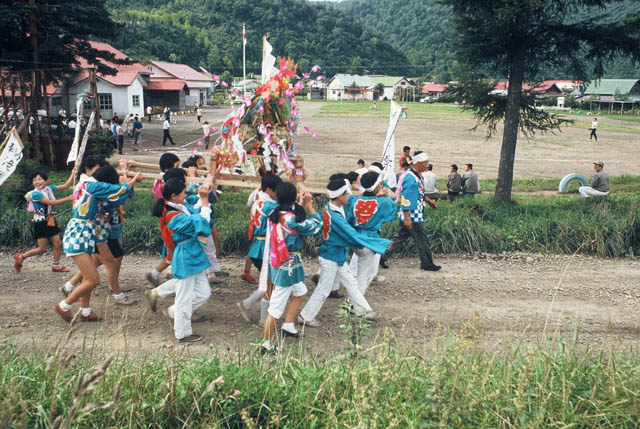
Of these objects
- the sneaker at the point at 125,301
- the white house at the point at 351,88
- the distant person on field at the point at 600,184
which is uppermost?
the white house at the point at 351,88

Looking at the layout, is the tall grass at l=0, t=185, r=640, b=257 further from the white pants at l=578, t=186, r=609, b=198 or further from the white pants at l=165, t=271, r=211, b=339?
the white pants at l=578, t=186, r=609, b=198

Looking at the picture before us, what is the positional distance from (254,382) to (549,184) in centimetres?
1654

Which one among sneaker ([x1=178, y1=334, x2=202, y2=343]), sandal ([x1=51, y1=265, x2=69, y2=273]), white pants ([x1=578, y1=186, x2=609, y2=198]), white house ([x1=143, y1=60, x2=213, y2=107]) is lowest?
sneaker ([x1=178, y1=334, x2=202, y2=343])

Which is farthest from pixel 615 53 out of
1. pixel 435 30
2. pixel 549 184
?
pixel 435 30

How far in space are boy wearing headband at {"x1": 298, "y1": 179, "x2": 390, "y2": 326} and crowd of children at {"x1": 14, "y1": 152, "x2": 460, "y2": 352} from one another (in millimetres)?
13

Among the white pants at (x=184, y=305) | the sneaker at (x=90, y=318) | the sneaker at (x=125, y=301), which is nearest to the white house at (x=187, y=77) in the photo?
the sneaker at (x=125, y=301)

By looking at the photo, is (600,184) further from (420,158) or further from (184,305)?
(184,305)

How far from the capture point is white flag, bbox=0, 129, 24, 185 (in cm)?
797

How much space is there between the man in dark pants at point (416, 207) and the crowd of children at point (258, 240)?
100cm

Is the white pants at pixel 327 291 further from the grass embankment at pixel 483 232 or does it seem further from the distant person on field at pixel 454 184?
the distant person on field at pixel 454 184

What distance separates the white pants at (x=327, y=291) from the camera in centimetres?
647

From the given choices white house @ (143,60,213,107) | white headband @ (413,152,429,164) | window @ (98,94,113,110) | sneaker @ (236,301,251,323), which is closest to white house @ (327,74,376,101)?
white house @ (143,60,213,107)

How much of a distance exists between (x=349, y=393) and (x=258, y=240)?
3425 mm

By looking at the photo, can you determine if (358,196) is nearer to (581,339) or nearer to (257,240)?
(257,240)
